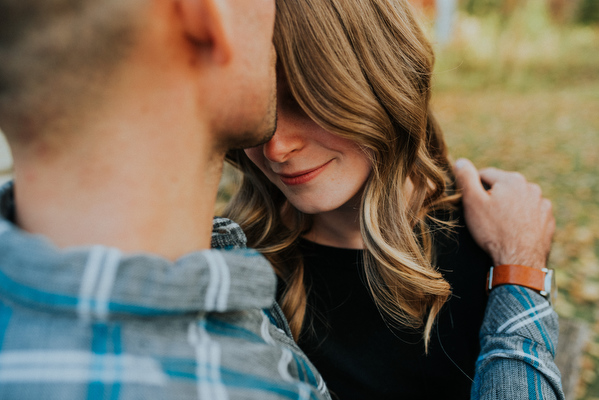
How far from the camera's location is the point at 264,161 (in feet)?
6.01

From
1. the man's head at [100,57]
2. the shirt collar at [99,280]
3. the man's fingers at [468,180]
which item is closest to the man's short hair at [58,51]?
the man's head at [100,57]

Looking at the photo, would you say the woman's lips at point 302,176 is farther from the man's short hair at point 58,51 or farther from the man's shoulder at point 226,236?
the man's short hair at point 58,51

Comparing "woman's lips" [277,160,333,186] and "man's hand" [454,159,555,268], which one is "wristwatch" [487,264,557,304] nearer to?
"man's hand" [454,159,555,268]

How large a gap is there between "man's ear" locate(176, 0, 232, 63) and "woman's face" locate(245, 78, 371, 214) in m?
0.64

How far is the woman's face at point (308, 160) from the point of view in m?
1.64

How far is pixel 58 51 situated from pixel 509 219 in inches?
72.0

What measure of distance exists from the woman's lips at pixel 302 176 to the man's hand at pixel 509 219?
0.81 metres

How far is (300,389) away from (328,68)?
3.37 ft

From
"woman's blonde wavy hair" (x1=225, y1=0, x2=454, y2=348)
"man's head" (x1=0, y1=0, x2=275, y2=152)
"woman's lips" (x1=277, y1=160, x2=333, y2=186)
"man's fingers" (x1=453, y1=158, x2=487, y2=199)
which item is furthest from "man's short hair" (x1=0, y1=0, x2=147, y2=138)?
"man's fingers" (x1=453, y1=158, x2=487, y2=199)

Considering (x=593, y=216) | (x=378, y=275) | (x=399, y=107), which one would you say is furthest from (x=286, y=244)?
(x=593, y=216)

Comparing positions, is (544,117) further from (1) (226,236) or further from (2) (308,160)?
(1) (226,236)

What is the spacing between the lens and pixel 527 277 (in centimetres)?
187

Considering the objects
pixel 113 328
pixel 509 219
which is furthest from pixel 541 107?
pixel 113 328

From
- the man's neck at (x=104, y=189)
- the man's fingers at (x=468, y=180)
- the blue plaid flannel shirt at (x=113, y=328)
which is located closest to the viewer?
the blue plaid flannel shirt at (x=113, y=328)
